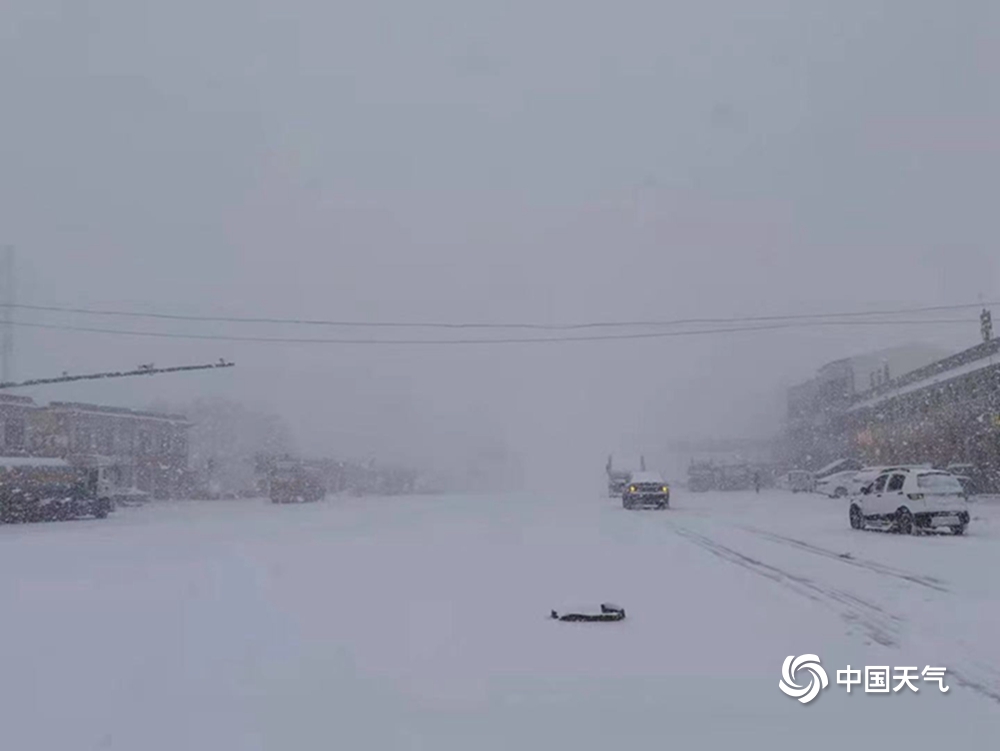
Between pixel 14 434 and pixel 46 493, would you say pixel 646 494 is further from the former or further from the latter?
pixel 14 434

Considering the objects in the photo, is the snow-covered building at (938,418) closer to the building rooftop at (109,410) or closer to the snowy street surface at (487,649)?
the snowy street surface at (487,649)

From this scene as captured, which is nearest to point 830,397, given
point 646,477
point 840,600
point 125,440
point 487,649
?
point 646,477

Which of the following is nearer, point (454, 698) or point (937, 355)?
point (454, 698)

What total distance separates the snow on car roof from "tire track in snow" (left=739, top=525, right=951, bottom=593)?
60.2 ft

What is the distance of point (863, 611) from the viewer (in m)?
12.1

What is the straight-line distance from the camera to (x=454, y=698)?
26.6 ft

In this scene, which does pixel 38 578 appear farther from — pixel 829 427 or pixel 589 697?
pixel 829 427

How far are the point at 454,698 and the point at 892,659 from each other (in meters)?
3.85

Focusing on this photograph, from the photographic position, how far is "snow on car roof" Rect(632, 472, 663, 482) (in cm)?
4475

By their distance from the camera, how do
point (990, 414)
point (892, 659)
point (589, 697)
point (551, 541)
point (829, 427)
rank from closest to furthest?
point (589, 697) < point (892, 659) < point (551, 541) < point (990, 414) < point (829, 427)

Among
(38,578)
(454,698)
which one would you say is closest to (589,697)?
(454,698)

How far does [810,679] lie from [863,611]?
3956 millimetres

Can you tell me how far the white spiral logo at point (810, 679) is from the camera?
8.10 metres

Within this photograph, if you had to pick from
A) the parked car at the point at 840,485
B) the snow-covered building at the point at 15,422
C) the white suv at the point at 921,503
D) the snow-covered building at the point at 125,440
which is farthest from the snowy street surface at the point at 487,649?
the snow-covered building at the point at 125,440
